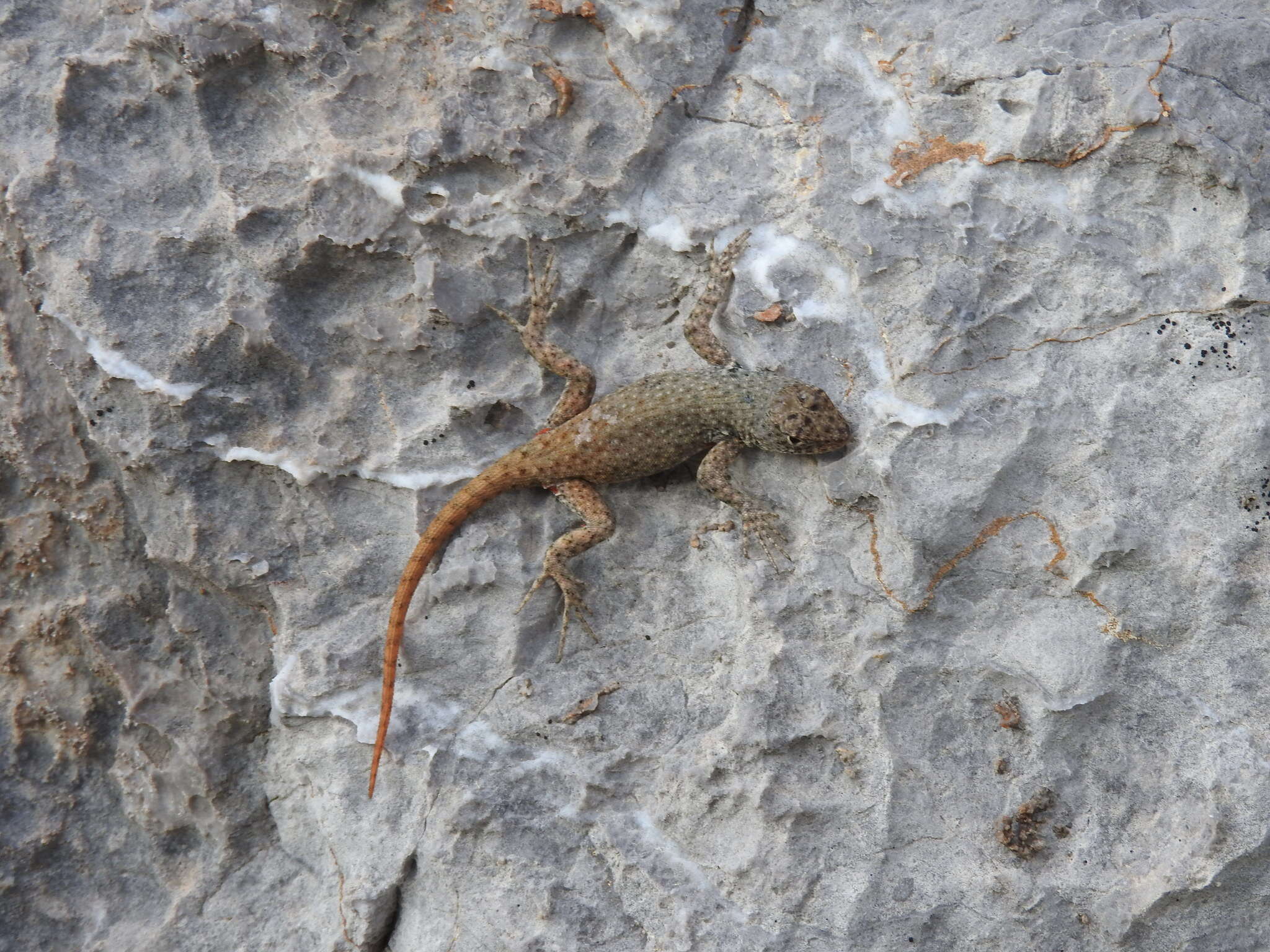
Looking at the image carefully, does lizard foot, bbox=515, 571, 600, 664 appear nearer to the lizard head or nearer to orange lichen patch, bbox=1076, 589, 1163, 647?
the lizard head

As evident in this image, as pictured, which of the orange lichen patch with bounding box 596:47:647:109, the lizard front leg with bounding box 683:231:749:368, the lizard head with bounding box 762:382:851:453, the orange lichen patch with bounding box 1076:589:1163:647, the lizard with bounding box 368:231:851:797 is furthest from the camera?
the orange lichen patch with bounding box 596:47:647:109

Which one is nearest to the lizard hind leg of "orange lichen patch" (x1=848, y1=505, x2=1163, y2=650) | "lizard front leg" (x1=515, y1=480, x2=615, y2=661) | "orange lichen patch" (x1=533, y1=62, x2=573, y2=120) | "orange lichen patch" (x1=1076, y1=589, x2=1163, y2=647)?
"lizard front leg" (x1=515, y1=480, x2=615, y2=661)

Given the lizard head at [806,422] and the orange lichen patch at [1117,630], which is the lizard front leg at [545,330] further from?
the orange lichen patch at [1117,630]

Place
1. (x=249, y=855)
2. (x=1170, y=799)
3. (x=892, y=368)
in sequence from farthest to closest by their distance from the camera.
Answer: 1. (x=249, y=855)
2. (x=892, y=368)
3. (x=1170, y=799)

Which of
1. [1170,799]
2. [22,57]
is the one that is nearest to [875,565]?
[1170,799]

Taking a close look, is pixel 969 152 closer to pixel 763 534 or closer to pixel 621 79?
pixel 621 79

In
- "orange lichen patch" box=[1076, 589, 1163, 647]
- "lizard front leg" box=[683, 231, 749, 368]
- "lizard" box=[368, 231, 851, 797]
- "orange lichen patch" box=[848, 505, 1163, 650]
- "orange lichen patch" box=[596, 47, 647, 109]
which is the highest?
"orange lichen patch" box=[596, 47, 647, 109]

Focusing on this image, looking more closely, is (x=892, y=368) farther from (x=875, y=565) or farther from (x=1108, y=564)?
(x=1108, y=564)
